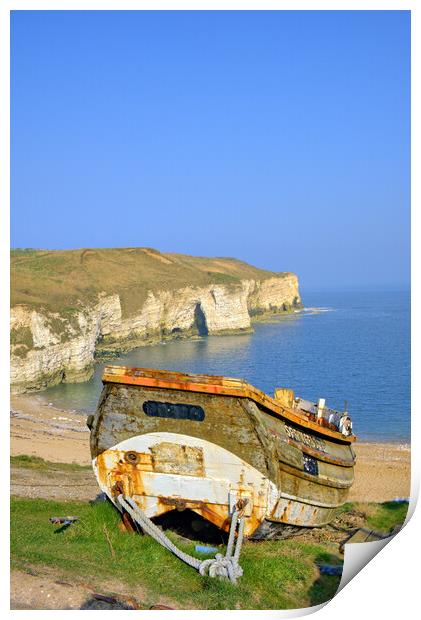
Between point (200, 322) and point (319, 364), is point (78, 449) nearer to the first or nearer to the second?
point (319, 364)

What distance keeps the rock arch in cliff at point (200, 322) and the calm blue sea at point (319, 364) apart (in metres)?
4.44

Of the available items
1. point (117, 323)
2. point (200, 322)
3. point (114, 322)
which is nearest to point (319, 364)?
point (114, 322)

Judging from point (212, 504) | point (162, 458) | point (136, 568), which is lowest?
point (136, 568)

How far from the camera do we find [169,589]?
8.94m

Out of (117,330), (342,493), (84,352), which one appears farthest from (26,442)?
(117,330)

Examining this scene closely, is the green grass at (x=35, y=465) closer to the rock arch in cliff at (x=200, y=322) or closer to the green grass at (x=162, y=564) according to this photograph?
the green grass at (x=162, y=564)

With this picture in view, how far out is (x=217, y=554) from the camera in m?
9.50

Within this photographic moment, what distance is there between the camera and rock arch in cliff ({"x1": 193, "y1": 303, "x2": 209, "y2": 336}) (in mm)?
78750

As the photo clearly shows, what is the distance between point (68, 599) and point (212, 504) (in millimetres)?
2632

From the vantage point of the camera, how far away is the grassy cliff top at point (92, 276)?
55500 mm

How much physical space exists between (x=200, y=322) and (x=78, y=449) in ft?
176

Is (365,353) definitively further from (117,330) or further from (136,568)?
(136,568)

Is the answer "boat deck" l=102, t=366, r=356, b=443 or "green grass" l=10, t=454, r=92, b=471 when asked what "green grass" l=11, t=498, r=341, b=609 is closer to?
"boat deck" l=102, t=366, r=356, b=443

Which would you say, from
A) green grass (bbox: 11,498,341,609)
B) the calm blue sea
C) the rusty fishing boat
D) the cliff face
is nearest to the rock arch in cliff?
the cliff face
